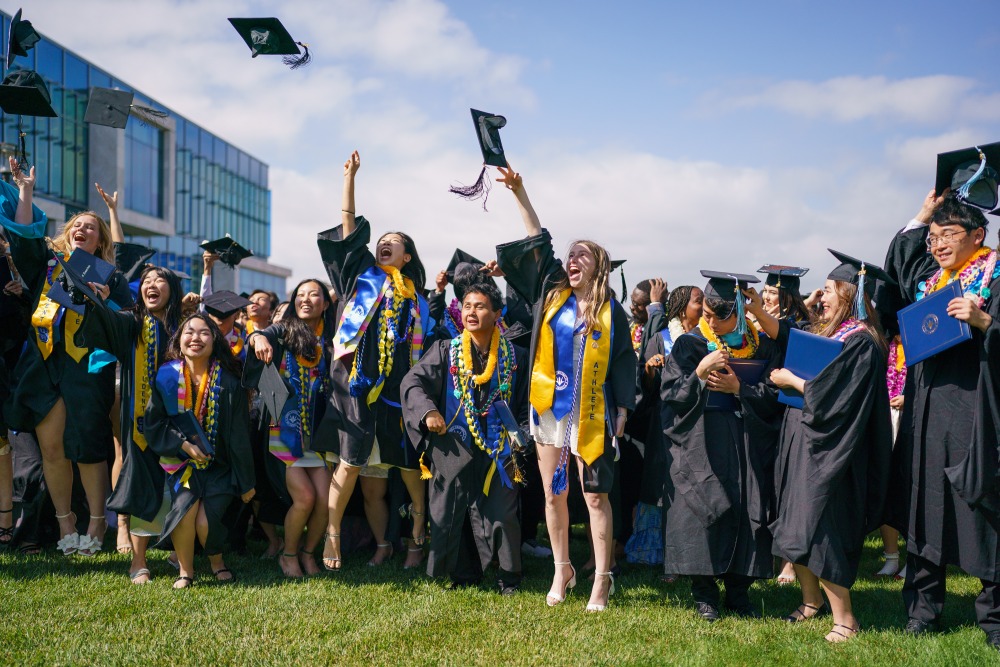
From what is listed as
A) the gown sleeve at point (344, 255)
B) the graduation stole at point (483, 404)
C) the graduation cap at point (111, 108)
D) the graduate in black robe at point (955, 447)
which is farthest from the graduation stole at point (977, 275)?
the graduation cap at point (111, 108)

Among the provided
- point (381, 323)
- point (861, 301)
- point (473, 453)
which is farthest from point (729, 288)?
point (381, 323)

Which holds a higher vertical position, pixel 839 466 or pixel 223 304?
pixel 223 304

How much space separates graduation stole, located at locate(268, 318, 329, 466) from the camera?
5.72 metres

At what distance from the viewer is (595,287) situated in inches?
203

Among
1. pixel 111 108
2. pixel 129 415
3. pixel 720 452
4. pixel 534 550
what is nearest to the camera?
pixel 720 452

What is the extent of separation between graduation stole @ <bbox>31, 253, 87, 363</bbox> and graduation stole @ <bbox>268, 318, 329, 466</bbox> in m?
1.55

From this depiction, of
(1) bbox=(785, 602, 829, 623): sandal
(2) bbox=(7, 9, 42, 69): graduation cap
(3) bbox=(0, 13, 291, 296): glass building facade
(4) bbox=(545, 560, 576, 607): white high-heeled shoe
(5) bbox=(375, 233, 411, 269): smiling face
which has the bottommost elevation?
(1) bbox=(785, 602, 829, 623): sandal

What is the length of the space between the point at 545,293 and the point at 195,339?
2.29m

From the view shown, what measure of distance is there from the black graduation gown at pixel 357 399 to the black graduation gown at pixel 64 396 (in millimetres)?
1667

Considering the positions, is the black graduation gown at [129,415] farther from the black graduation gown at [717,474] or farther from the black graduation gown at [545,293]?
the black graduation gown at [717,474]

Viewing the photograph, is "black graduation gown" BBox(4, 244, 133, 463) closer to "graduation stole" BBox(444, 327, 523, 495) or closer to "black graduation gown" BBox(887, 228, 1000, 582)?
"graduation stole" BBox(444, 327, 523, 495)

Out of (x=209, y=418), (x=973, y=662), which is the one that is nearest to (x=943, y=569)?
(x=973, y=662)

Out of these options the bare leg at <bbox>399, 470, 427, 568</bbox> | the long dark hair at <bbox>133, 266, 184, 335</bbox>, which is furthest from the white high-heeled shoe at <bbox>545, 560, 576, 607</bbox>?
the long dark hair at <bbox>133, 266, 184, 335</bbox>

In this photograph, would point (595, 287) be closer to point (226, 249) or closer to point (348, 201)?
point (348, 201)
